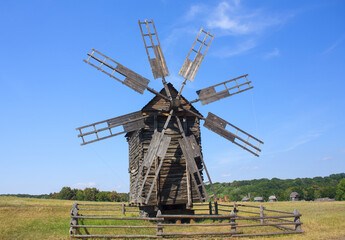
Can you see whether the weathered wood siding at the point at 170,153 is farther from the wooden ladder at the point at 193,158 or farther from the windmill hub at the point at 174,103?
the wooden ladder at the point at 193,158

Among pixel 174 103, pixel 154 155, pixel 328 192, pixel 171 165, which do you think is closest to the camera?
pixel 154 155

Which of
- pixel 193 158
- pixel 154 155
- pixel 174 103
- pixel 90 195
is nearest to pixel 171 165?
pixel 193 158

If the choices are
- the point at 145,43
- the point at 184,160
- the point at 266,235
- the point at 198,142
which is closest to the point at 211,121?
the point at 198,142

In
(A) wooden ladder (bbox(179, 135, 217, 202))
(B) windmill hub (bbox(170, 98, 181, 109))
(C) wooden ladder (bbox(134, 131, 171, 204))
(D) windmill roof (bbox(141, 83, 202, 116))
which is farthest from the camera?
Answer: (D) windmill roof (bbox(141, 83, 202, 116))

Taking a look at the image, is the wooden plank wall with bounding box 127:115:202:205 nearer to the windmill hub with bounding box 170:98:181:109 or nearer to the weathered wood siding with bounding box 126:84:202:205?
the weathered wood siding with bounding box 126:84:202:205

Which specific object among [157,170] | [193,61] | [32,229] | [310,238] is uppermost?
[193,61]

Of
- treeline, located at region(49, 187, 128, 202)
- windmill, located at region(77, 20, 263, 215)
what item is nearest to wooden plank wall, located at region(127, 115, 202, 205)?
windmill, located at region(77, 20, 263, 215)

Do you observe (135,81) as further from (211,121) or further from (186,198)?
(186,198)

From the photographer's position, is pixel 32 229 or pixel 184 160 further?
pixel 184 160

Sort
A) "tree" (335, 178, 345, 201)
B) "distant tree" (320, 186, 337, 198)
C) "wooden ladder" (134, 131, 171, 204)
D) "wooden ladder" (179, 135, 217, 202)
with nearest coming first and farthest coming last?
"wooden ladder" (134, 131, 171, 204) → "wooden ladder" (179, 135, 217, 202) → "tree" (335, 178, 345, 201) → "distant tree" (320, 186, 337, 198)

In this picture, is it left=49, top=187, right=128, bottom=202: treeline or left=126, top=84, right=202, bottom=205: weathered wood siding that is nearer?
left=126, top=84, right=202, bottom=205: weathered wood siding

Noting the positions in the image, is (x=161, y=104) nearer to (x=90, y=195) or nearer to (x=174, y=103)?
(x=174, y=103)

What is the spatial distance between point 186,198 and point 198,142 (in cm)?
322

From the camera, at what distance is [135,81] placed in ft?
52.1
